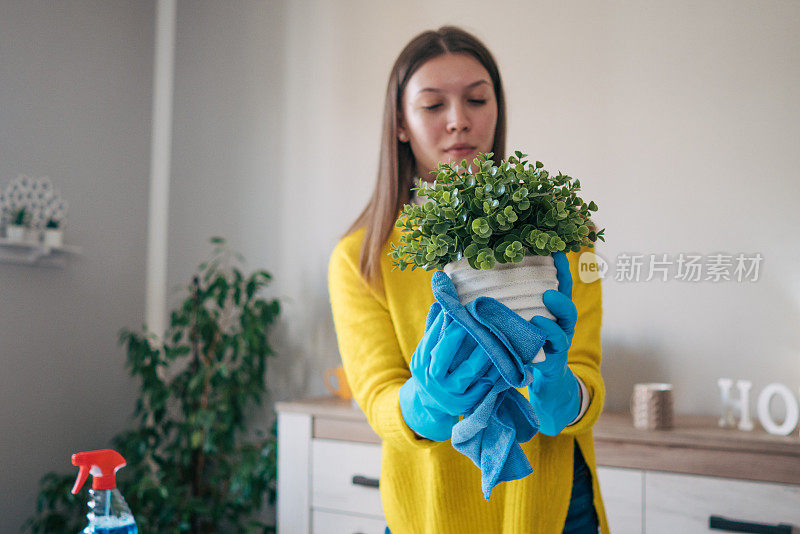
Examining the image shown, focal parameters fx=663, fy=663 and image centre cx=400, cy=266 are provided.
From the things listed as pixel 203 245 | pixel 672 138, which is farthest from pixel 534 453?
pixel 203 245

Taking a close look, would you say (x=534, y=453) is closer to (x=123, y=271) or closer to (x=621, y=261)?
(x=621, y=261)

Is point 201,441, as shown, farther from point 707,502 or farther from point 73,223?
point 707,502

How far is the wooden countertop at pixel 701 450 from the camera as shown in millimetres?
1594

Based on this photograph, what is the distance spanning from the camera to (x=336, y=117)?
2723mm

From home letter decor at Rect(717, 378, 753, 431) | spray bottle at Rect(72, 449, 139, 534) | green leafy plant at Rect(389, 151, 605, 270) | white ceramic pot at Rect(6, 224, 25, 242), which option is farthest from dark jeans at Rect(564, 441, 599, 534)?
white ceramic pot at Rect(6, 224, 25, 242)

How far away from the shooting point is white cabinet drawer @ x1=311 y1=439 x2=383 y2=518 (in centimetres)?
205

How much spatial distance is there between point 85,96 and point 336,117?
106 centimetres

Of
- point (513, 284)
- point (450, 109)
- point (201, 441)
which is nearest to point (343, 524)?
point (201, 441)

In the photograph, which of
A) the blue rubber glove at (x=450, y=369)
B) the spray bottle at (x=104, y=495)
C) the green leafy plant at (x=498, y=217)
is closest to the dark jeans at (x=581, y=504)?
the blue rubber glove at (x=450, y=369)

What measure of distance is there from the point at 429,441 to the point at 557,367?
9.2 inches

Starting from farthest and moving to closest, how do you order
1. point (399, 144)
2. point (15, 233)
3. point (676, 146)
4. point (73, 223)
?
1. point (73, 223)
2. point (15, 233)
3. point (676, 146)
4. point (399, 144)

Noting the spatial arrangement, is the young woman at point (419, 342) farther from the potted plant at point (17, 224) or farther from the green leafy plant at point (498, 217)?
the potted plant at point (17, 224)

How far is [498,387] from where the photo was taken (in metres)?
0.77

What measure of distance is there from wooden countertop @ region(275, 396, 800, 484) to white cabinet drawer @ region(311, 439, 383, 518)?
27.3 inches
